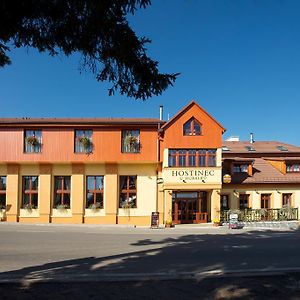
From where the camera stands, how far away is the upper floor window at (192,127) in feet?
104

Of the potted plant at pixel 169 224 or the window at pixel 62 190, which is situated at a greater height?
the window at pixel 62 190

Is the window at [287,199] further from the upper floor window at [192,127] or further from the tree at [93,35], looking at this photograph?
the tree at [93,35]

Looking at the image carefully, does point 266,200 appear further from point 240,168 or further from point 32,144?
point 32,144

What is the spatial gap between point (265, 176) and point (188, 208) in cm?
713

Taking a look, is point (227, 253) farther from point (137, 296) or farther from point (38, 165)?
point (38, 165)

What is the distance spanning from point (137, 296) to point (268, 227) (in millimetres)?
23644

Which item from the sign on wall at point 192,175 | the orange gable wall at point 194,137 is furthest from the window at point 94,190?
the orange gable wall at point 194,137

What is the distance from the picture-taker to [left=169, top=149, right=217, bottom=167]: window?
31250mm

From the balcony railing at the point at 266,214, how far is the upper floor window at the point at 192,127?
637 cm

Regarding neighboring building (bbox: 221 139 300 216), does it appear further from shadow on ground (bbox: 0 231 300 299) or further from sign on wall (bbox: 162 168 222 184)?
shadow on ground (bbox: 0 231 300 299)

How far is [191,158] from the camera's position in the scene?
103ft

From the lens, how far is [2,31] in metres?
5.89

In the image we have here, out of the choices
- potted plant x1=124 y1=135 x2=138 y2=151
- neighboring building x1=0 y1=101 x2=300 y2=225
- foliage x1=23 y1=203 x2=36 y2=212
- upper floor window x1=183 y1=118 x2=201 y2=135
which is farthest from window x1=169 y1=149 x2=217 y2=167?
foliage x1=23 y1=203 x2=36 y2=212

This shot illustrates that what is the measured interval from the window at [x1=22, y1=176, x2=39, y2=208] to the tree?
2695 centimetres
